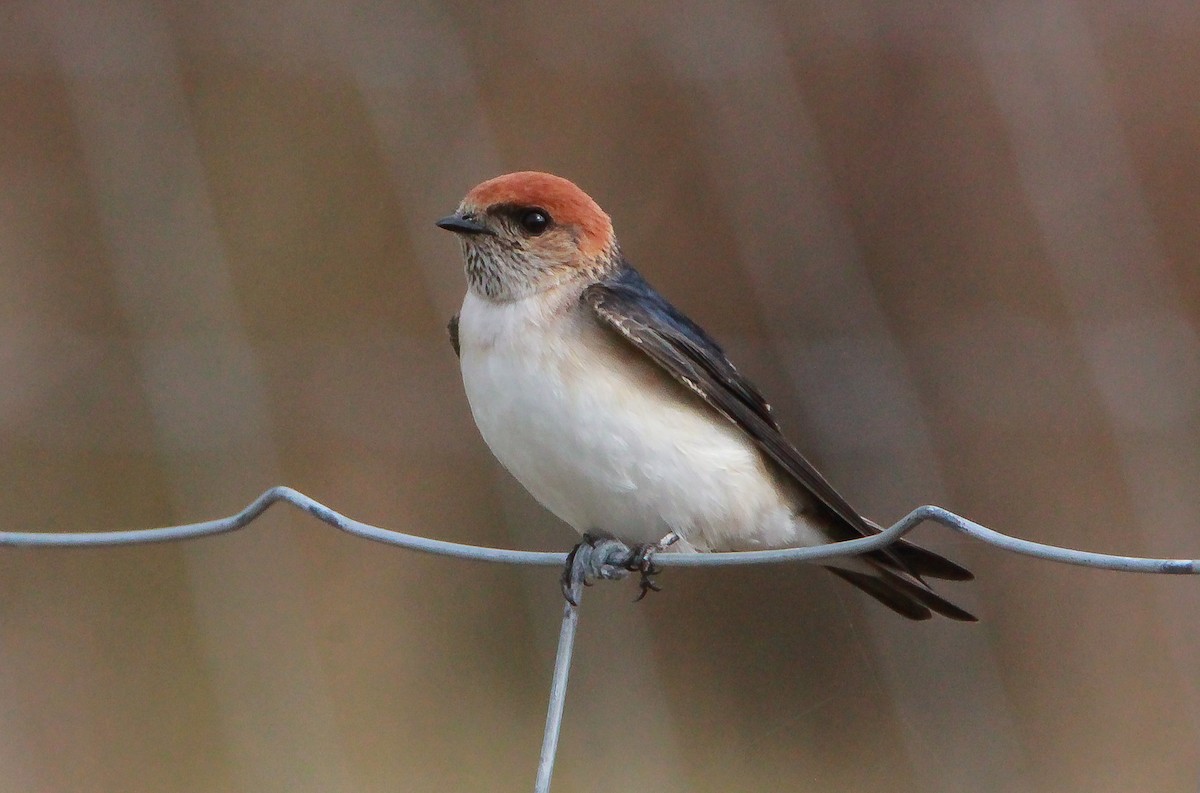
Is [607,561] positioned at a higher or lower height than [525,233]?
lower

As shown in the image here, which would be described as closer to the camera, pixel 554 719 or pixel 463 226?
pixel 554 719

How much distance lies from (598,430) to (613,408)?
30 millimetres

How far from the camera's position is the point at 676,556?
917mm

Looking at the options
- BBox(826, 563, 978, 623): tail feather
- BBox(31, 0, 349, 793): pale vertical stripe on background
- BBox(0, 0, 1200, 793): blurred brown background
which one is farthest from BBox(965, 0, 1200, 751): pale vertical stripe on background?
BBox(31, 0, 349, 793): pale vertical stripe on background

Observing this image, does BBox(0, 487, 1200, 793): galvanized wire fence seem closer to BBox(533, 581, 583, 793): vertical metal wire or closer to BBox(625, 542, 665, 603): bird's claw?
BBox(533, 581, 583, 793): vertical metal wire

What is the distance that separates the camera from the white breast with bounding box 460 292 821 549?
1252 mm

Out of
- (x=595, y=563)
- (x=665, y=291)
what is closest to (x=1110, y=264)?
(x=665, y=291)

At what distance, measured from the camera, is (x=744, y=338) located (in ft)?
7.68

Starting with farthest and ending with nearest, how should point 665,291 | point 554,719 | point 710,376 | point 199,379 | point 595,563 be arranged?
point 199,379
point 665,291
point 710,376
point 595,563
point 554,719

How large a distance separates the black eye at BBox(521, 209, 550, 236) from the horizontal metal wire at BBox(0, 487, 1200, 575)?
0.63 m

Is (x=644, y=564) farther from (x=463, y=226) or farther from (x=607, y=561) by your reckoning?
(x=463, y=226)

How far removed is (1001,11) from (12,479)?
7.10ft

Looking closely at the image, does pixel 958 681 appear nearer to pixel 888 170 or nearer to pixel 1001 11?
pixel 888 170

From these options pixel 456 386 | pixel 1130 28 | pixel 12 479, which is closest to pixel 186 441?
pixel 12 479
